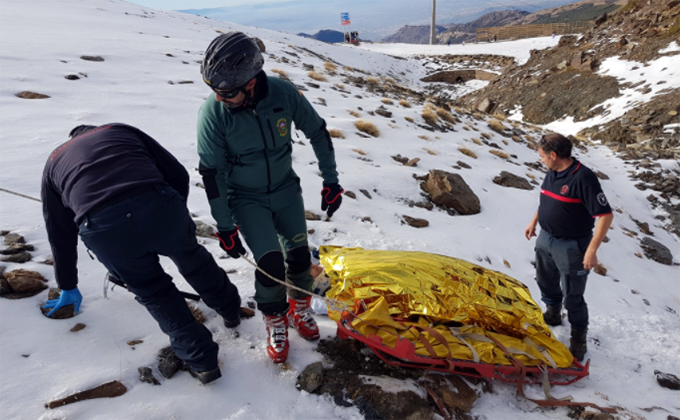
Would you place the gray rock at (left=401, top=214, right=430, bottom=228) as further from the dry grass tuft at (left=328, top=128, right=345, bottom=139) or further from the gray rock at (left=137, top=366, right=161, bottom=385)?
the gray rock at (left=137, top=366, right=161, bottom=385)

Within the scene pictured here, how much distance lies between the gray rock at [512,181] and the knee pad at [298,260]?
540cm

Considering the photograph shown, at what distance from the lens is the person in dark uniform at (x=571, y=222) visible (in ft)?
9.33

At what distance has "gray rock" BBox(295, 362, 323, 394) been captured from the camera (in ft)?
7.66

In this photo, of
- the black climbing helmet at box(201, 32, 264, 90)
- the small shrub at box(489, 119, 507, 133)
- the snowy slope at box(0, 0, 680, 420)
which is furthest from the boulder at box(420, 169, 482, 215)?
the small shrub at box(489, 119, 507, 133)

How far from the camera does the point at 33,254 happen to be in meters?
2.94

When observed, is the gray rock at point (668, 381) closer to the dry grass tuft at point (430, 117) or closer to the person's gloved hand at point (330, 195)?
the person's gloved hand at point (330, 195)

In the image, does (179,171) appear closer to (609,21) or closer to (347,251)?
(347,251)

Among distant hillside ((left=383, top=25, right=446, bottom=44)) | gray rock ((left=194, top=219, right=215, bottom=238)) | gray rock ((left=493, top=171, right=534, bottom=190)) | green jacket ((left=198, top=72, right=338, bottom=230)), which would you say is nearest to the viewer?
green jacket ((left=198, top=72, right=338, bottom=230))

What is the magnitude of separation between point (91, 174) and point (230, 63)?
940 mm

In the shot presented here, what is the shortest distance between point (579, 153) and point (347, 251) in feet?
32.6

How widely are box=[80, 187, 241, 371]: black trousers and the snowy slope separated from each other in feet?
1.05

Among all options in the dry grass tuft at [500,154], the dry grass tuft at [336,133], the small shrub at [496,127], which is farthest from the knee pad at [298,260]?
the small shrub at [496,127]

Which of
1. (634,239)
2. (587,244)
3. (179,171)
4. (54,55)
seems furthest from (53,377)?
(54,55)

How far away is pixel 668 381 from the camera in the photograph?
2.97m
